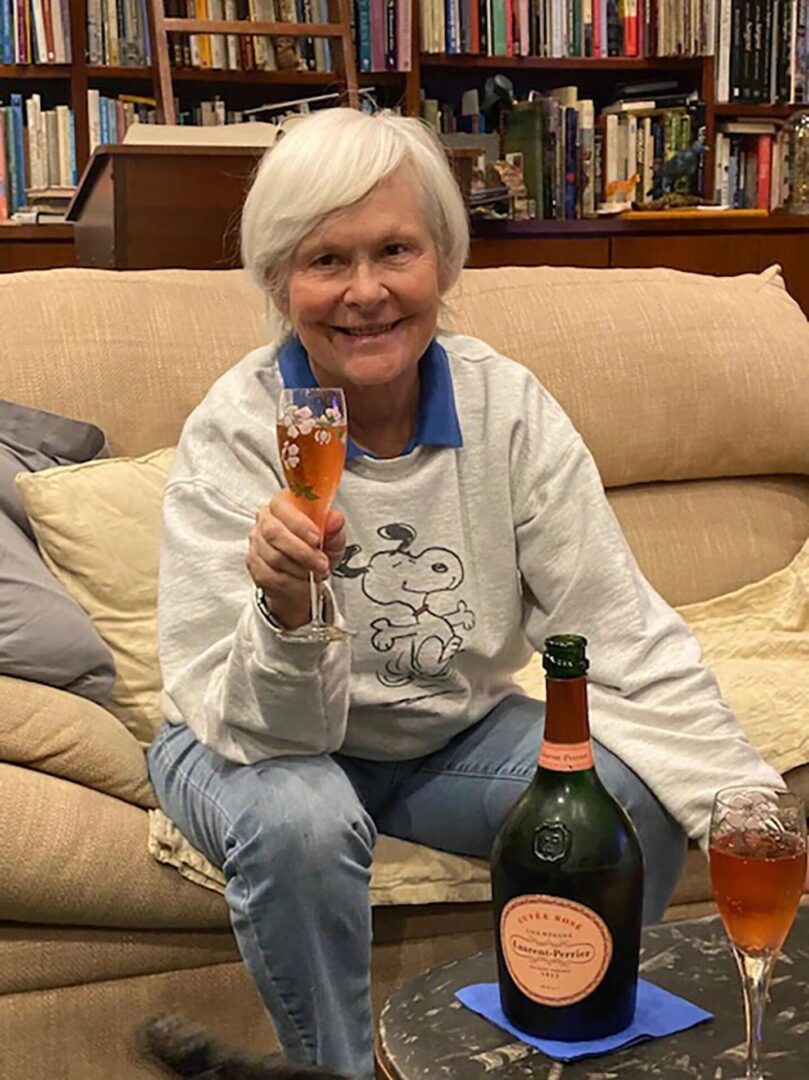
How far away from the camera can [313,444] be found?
1.31 meters

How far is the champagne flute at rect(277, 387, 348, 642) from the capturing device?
131 cm

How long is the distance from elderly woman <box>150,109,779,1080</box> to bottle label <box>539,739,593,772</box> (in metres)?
0.42

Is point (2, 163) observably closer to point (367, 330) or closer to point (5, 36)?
point (5, 36)

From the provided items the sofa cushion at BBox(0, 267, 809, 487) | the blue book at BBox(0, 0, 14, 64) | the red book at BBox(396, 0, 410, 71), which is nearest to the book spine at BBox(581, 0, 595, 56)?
the red book at BBox(396, 0, 410, 71)

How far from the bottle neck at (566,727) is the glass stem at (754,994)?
6.6 inches

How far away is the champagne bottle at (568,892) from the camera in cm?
104

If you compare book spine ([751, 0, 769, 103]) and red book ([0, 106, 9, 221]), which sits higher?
book spine ([751, 0, 769, 103])

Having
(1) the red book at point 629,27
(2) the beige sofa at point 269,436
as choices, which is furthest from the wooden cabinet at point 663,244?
(2) the beige sofa at point 269,436

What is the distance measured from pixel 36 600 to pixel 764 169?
3.38 m

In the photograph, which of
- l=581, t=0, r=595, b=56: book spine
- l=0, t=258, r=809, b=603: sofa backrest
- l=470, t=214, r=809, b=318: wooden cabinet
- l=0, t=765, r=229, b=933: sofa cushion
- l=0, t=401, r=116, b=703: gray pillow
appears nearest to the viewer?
l=0, t=765, r=229, b=933: sofa cushion

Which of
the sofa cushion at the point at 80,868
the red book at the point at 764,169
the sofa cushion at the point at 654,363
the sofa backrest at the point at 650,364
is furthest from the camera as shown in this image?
the red book at the point at 764,169

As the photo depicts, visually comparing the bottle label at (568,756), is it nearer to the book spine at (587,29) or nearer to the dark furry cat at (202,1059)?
the dark furry cat at (202,1059)

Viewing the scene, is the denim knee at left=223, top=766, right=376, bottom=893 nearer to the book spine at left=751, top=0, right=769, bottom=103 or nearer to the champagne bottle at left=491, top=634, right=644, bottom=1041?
the champagne bottle at left=491, top=634, right=644, bottom=1041

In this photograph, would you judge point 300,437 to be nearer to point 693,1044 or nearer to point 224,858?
point 224,858
